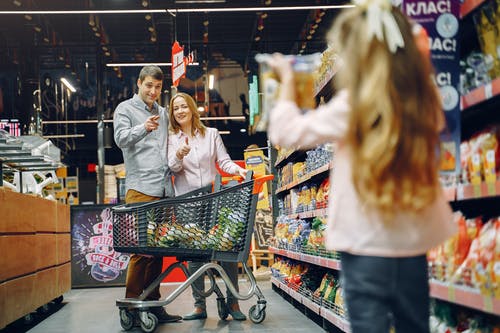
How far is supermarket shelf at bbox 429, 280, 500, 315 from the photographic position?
2014 mm

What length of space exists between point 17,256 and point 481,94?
3.38 m

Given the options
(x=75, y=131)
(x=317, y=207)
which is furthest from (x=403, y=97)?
(x=75, y=131)

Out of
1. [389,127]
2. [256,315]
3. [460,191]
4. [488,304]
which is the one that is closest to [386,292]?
[389,127]

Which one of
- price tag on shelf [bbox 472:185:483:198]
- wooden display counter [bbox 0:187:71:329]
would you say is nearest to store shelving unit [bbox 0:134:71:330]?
wooden display counter [bbox 0:187:71:329]

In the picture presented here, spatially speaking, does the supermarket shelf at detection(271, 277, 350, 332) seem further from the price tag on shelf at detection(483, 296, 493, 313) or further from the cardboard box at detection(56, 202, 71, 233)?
the cardboard box at detection(56, 202, 71, 233)

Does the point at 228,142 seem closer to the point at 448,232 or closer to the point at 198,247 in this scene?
the point at 198,247

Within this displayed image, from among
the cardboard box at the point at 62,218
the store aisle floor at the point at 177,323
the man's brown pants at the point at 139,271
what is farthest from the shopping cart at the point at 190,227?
the cardboard box at the point at 62,218

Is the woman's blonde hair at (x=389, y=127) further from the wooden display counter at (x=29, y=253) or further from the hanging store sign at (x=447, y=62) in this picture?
the wooden display counter at (x=29, y=253)

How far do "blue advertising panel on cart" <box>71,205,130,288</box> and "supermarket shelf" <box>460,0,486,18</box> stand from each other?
6343 millimetres

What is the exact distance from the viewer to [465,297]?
2178mm

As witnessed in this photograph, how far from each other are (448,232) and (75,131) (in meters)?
17.9

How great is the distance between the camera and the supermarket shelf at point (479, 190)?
2087 millimetres

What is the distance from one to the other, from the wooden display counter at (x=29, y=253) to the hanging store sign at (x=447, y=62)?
2.85m

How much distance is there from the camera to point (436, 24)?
2.35 meters
